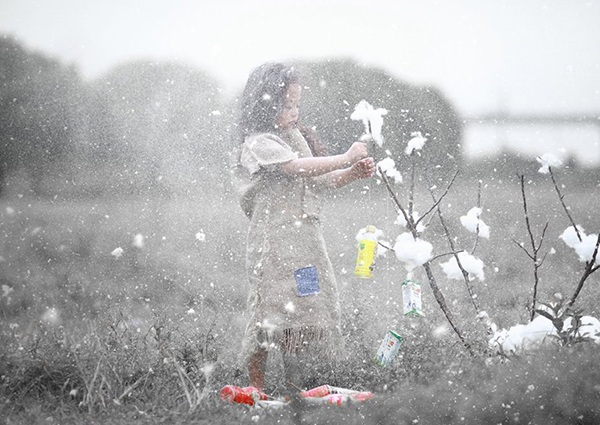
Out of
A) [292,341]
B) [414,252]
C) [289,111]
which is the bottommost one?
[292,341]

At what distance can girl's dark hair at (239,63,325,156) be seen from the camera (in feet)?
10.3

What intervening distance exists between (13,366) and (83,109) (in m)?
2.43

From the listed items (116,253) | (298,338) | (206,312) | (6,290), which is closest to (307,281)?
(298,338)

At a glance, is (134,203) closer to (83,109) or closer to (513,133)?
(83,109)

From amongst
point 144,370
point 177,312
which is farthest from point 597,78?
point 144,370

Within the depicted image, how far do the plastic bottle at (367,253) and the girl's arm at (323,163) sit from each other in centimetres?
36

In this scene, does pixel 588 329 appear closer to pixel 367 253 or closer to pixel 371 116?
pixel 367 253

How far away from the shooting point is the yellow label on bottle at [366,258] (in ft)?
10.2

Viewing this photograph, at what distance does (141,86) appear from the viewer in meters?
5.00

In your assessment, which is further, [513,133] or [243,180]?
[513,133]

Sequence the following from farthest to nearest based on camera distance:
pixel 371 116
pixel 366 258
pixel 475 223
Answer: pixel 366 258 < pixel 475 223 < pixel 371 116

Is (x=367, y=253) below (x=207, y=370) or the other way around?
the other way around

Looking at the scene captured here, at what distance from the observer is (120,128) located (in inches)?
192

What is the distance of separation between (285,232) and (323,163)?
0.34 metres
